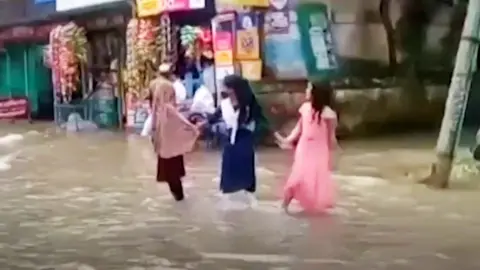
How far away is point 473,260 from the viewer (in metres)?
8.59

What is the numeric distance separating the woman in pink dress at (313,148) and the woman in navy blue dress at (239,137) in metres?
0.74

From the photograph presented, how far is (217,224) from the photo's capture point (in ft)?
34.7

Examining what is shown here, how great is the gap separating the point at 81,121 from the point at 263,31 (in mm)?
9652

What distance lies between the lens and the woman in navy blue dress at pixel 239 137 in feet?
37.7

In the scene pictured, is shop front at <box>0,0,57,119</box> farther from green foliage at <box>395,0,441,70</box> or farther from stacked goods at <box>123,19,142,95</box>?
green foliage at <box>395,0,441,70</box>

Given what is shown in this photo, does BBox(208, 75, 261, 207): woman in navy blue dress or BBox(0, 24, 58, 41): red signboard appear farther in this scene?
BBox(0, 24, 58, 41): red signboard

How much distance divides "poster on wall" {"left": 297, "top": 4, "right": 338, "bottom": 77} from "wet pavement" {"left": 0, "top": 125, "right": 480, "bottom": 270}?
14.4 ft

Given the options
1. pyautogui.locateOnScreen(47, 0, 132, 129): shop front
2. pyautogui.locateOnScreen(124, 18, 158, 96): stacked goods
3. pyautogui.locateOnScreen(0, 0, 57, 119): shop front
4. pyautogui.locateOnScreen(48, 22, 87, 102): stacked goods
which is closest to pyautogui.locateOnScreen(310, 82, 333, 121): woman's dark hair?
pyautogui.locateOnScreen(124, 18, 158, 96): stacked goods

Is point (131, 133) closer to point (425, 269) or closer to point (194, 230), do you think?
point (194, 230)

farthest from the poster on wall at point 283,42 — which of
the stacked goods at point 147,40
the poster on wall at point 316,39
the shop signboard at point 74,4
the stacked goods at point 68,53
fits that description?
the stacked goods at point 68,53

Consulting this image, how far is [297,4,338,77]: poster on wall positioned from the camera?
818 inches

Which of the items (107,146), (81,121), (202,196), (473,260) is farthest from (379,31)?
(473,260)

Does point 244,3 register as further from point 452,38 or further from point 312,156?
point 312,156

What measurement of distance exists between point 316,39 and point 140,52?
4.38 meters
